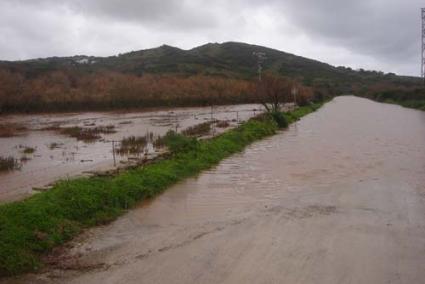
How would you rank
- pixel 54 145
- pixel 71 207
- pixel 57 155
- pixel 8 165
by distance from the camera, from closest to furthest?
1. pixel 71 207
2. pixel 8 165
3. pixel 57 155
4. pixel 54 145

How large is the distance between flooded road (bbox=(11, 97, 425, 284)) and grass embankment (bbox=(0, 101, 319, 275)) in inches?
13.2

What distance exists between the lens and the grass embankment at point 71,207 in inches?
298

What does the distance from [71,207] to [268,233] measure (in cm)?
Result: 377

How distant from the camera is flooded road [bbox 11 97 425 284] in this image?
7.14 metres

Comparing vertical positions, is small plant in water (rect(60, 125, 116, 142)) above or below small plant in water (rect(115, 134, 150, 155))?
below

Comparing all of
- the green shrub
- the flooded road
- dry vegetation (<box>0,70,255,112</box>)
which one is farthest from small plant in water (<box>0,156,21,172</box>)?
dry vegetation (<box>0,70,255,112</box>)

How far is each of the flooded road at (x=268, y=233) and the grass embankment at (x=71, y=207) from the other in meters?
0.33

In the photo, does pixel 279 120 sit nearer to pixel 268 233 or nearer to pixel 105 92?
pixel 268 233

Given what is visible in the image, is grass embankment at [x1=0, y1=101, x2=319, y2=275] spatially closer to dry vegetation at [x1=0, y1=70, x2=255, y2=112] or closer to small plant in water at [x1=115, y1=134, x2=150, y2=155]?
small plant in water at [x1=115, y1=134, x2=150, y2=155]

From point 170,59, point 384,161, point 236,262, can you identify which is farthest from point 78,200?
point 170,59

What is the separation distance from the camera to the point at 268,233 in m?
8.97

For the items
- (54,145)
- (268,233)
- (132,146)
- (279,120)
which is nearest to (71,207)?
(268,233)

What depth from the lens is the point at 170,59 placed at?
444ft

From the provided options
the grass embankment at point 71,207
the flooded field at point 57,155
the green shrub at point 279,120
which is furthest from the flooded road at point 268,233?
the green shrub at point 279,120
